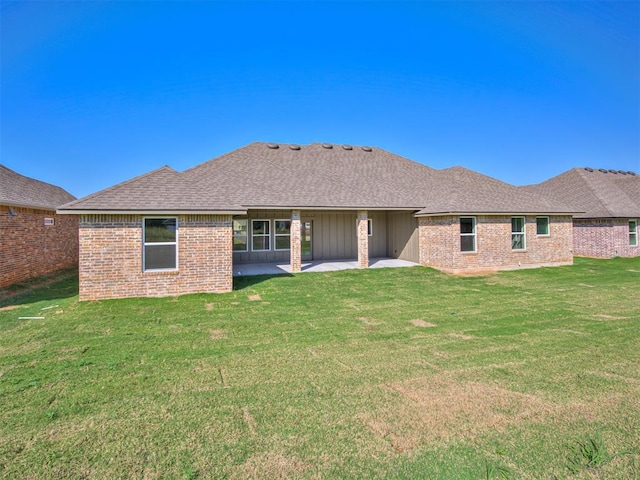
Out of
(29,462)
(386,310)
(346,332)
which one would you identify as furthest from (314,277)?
(29,462)

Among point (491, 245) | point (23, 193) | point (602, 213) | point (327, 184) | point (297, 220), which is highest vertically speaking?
point (327, 184)

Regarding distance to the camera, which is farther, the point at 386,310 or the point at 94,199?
the point at 94,199

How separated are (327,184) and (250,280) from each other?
628 cm

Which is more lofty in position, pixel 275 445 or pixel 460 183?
pixel 460 183

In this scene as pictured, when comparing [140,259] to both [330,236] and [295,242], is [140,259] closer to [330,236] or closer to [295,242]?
[295,242]

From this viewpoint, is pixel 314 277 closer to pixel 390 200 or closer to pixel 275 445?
pixel 390 200

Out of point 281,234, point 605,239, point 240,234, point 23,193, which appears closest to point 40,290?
point 23,193

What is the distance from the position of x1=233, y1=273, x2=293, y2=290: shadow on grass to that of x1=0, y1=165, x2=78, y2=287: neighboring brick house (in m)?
7.72

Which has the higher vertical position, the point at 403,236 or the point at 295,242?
the point at 403,236

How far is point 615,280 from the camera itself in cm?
1236

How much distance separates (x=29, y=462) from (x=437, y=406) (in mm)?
4040

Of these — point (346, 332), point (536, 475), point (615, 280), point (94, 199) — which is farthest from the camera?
point (615, 280)

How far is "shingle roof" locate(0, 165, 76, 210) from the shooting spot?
39.6ft

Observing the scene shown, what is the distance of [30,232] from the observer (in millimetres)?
13273
